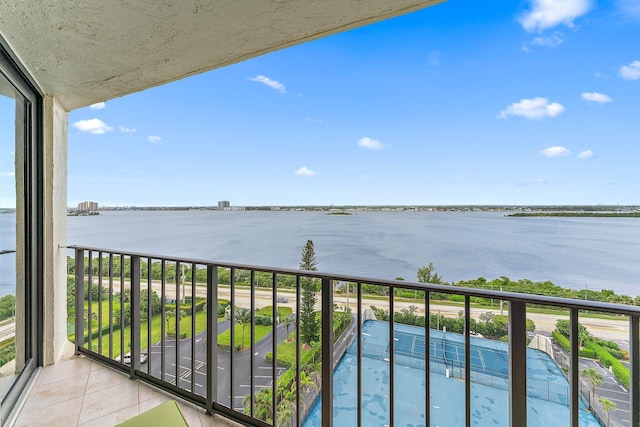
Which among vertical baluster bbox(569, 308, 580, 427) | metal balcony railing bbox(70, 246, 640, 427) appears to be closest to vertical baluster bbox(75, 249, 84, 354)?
metal balcony railing bbox(70, 246, 640, 427)

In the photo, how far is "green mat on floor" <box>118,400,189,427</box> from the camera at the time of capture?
104 cm

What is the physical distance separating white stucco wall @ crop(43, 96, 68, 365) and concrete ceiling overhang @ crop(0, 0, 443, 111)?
1.55 feet

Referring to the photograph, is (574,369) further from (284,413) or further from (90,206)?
(90,206)

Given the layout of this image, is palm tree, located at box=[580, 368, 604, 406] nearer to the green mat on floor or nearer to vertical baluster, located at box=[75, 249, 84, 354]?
the green mat on floor

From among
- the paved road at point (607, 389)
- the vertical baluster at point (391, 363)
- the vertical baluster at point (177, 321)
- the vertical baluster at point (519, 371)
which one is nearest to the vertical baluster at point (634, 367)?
the vertical baluster at point (519, 371)

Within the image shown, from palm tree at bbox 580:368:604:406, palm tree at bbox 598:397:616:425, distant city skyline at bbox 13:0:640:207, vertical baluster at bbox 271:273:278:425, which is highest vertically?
distant city skyline at bbox 13:0:640:207

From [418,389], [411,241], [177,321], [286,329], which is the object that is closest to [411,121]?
[411,241]

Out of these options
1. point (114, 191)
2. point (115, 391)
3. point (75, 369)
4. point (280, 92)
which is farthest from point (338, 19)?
point (280, 92)

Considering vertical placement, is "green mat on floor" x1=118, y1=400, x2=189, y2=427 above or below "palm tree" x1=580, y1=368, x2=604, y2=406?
above

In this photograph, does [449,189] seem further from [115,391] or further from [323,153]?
[115,391]

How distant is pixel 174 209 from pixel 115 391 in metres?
5.80

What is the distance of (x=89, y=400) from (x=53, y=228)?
1.39 meters

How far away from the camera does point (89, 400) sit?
1.91 meters

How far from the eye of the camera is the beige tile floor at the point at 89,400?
1729 millimetres
